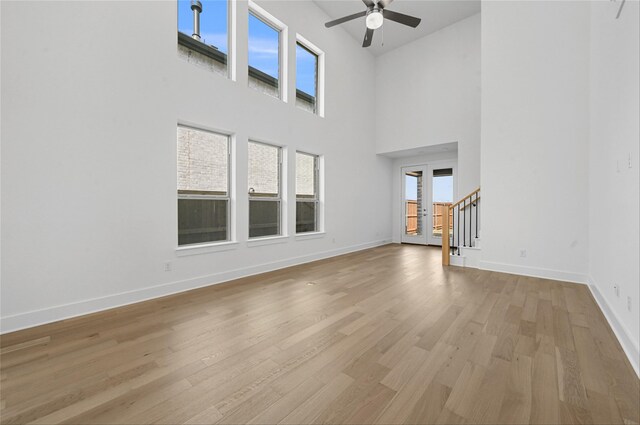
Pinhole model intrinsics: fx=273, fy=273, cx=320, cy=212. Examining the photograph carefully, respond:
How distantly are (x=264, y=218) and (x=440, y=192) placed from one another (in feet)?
17.0

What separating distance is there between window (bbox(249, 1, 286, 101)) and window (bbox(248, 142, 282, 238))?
43.3 inches

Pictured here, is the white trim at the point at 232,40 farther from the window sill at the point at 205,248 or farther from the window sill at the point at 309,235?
the window sill at the point at 309,235

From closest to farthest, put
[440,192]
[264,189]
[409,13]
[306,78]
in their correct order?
[264,189], [306,78], [409,13], [440,192]

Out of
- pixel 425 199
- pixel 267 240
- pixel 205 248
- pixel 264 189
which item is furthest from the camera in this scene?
pixel 425 199

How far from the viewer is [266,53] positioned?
491 cm

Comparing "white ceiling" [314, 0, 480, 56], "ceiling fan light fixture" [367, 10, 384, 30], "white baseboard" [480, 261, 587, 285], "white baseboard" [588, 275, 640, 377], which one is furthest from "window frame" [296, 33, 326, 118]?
"white baseboard" [588, 275, 640, 377]

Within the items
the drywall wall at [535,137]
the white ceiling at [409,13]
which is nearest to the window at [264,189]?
the white ceiling at [409,13]

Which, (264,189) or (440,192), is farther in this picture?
(440,192)

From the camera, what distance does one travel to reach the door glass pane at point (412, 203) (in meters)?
8.11

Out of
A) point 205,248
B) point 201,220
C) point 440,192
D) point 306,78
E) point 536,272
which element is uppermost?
point 306,78

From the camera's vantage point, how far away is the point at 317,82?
20.0ft

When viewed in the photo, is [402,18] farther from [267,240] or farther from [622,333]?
[622,333]

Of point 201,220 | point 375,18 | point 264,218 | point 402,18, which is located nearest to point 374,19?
point 375,18

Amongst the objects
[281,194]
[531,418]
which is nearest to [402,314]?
[531,418]
